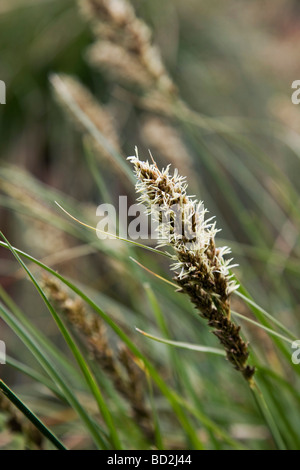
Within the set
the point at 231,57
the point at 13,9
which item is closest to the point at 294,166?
the point at 231,57

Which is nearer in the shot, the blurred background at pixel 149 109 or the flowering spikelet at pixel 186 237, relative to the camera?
the flowering spikelet at pixel 186 237

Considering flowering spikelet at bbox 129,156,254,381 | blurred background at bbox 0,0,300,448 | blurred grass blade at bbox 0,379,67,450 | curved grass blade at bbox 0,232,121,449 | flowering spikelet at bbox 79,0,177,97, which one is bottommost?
blurred grass blade at bbox 0,379,67,450

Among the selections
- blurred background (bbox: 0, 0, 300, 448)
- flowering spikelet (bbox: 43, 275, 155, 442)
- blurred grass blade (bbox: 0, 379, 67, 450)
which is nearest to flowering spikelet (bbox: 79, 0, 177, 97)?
blurred background (bbox: 0, 0, 300, 448)

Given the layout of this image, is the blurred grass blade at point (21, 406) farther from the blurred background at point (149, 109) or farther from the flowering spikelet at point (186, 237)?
the blurred background at point (149, 109)

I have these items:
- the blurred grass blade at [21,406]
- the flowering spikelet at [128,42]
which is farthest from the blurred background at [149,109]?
the blurred grass blade at [21,406]

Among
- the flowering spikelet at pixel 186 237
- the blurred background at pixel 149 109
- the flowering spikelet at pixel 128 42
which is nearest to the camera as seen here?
the flowering spikelet at pixel 186 237

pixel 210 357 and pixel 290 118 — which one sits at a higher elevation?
pixel 290 118

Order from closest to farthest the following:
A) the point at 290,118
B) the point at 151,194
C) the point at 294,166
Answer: the point at 151,194 < the point at 290,118 < the point at 294,166

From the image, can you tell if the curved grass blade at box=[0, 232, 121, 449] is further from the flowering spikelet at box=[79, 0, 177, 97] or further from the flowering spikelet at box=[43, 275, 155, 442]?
the flowering spikelet at box=[79, 0, 177, 97]

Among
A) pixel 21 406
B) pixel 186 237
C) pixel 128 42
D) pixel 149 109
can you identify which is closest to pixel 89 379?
pixel 21 406
